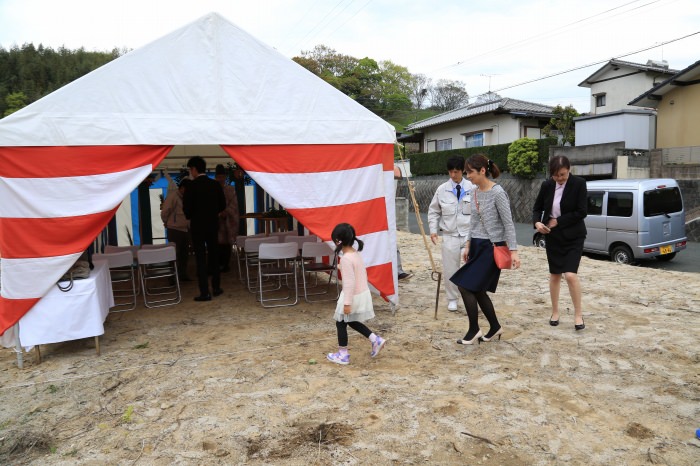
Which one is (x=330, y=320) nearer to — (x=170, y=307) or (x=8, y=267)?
(x=170, y=307)

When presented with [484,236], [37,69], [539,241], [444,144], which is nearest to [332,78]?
[444,144]

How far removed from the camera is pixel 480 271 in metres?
3.70

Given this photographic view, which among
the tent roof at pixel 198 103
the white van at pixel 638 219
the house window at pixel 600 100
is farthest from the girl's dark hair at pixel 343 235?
the house window at pixel 600 100

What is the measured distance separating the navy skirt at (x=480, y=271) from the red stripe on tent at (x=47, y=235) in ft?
9.90

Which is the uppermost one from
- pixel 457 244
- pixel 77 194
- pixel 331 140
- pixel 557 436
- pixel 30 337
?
pixel 331 140

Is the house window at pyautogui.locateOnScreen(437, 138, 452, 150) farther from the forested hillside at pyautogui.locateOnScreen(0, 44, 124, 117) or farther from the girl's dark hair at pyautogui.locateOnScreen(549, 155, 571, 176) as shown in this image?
the forested hillside at pyautogui.locateOnScreen(0, 44, 124, 117)

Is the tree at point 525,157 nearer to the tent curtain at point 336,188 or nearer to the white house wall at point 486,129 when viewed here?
the white house wall at point 486,129

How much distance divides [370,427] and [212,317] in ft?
9.55

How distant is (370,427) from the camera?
271cm

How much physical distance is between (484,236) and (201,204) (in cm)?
334

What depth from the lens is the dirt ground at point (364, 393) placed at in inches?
98.3

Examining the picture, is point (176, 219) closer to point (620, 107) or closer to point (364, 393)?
point (364, 393)

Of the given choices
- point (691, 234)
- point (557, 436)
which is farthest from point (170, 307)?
point (691, 234)

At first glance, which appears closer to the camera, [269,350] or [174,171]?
[269,350]
